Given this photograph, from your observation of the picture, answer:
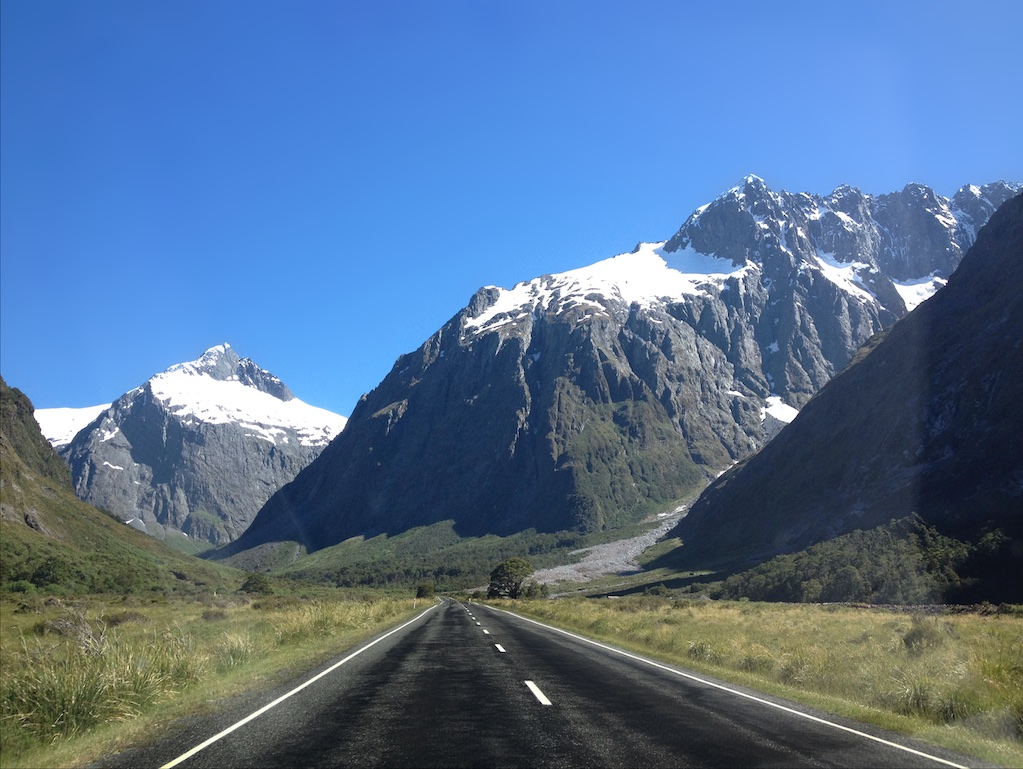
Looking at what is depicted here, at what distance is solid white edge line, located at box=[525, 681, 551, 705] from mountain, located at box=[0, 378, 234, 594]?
3096 inches

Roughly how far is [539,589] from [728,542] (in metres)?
66.2

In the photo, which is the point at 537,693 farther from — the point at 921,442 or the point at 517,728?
the point at 921,442

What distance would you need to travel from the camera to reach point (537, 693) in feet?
47.3

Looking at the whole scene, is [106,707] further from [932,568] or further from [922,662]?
[932,568]

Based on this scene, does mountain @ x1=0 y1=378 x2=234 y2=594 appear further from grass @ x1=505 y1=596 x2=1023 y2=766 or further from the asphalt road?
the asphalt road

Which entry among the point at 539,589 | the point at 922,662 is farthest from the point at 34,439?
the point at 922,662

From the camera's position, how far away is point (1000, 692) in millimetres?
13281

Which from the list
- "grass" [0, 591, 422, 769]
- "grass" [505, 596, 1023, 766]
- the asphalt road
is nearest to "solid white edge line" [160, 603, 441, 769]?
the asphalt road

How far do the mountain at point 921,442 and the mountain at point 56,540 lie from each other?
109024mm

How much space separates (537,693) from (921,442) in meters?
138

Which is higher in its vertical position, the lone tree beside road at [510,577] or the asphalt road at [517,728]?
the asphalt road at [517,728]

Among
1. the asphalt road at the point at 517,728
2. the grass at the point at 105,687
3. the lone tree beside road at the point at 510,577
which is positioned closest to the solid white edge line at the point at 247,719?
the asphalt road at the point at 517,728

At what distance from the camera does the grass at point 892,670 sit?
12.4 m

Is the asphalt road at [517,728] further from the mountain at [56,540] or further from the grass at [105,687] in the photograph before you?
the mountain at [56,540]
